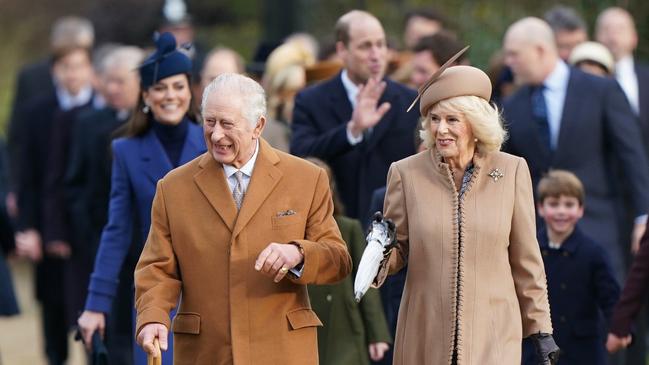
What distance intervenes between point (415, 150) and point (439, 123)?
2.51m

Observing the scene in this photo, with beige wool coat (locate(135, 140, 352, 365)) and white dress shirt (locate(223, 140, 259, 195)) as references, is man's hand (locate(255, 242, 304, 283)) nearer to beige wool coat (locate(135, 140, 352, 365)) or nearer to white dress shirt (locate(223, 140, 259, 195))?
beige wool coat (locate(135, 140, 352, 365))

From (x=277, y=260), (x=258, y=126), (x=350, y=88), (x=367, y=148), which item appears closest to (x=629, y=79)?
(x=350, y=88)

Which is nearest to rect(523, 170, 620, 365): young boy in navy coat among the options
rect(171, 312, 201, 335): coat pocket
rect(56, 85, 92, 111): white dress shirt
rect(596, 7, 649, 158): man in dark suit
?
rect(171, 312, 201, 335): coat pocket

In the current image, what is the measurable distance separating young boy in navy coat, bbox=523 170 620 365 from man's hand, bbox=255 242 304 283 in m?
2.47

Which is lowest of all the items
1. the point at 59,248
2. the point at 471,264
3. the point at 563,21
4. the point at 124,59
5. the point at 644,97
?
the point at 471,264

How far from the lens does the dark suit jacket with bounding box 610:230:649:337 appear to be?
8336 millimetres

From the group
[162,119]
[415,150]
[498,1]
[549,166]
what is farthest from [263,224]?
[498,1]

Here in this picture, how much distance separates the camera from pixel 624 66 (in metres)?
12.7

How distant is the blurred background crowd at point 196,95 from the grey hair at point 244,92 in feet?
5.49

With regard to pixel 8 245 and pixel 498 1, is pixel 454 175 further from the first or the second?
pixel 498 1

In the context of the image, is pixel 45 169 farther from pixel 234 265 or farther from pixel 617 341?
pixel 234 265

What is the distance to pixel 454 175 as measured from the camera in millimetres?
6992

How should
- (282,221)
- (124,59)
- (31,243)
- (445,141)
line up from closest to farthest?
1. (282,221)
2. (445,141)
3. (124,59)
4. (31,243)

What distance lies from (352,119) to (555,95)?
176 centimetres
